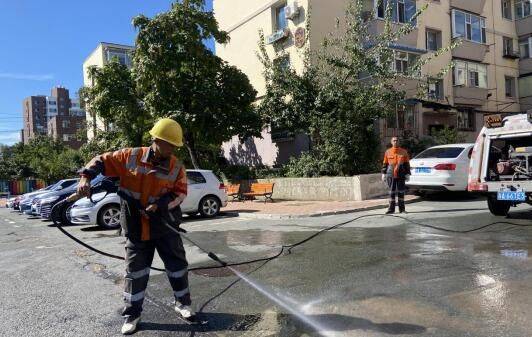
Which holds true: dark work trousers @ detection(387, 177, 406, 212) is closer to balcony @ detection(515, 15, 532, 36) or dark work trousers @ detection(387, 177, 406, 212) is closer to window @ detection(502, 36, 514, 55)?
window @ detection(502, 36, 514, 55)

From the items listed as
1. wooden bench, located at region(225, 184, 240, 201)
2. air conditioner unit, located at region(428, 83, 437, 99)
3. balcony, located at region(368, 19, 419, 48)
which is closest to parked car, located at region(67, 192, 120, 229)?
wooden bench, located at region(225, 184, 240, 201)

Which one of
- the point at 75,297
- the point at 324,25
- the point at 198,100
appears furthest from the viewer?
the point at 324,25

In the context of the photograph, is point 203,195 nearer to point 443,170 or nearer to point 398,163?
point 398,163

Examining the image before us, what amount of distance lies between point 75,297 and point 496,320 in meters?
4.36

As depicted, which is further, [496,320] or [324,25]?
[324,25]

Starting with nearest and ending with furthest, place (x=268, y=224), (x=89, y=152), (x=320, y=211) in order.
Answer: (x=268, y=224) < (x=320, y=211) < (x=89, y=152)

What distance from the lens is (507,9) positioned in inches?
1385

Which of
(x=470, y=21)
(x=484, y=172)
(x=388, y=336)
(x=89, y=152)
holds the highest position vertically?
(x=470, y=21)

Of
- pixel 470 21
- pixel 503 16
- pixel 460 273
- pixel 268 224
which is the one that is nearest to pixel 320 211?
pixel 268 224

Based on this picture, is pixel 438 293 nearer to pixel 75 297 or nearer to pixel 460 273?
pixel 460 273

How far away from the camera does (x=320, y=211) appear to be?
544 inches

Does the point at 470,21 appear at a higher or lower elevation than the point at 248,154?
higher

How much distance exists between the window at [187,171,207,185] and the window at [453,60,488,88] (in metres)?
20.3

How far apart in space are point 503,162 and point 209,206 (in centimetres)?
808
